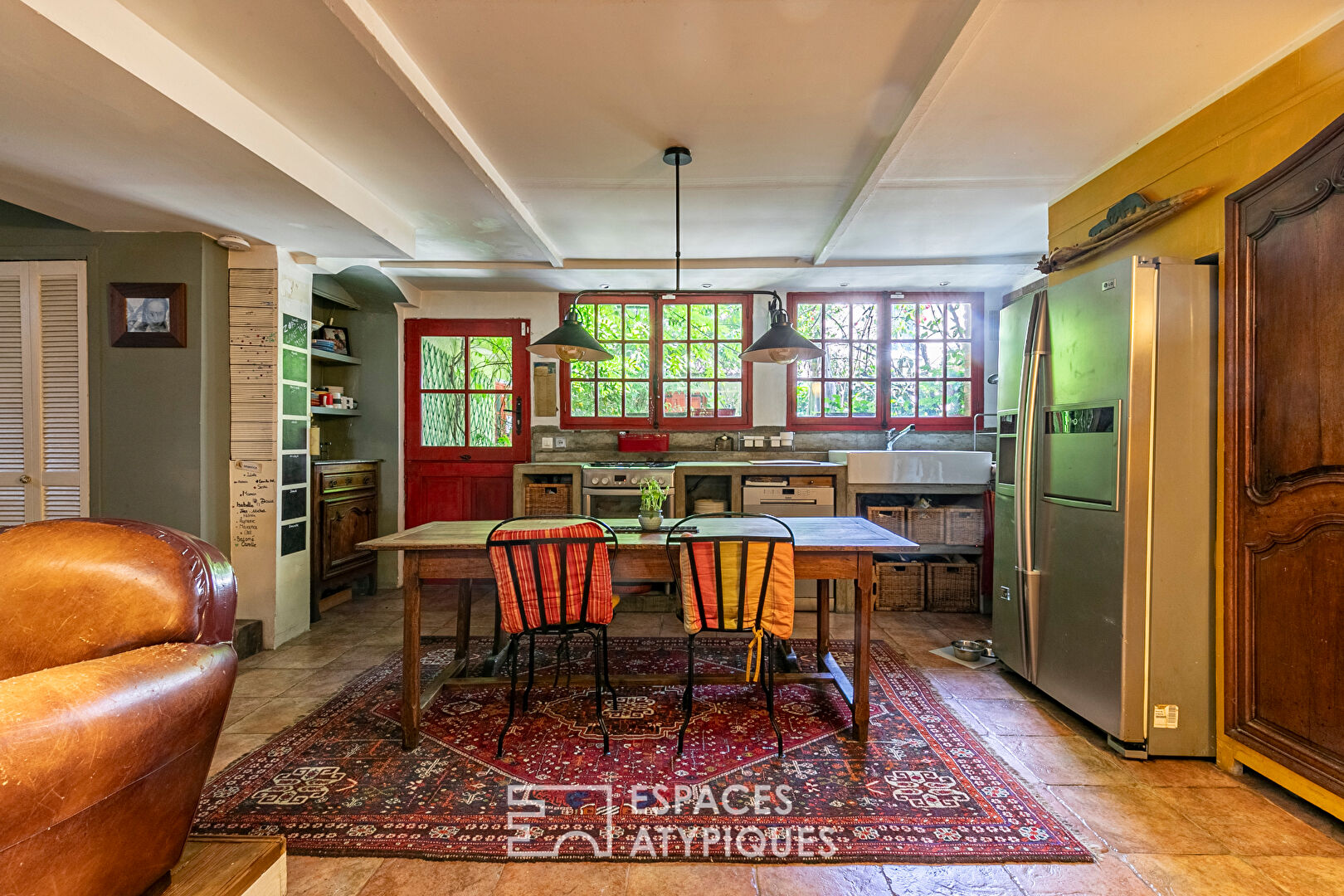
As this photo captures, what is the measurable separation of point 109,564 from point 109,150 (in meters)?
2.11

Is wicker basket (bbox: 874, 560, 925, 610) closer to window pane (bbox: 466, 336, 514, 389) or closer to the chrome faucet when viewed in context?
the chrome faucet

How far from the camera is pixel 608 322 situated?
5301 mm

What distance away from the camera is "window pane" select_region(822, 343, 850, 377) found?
5.27 metres

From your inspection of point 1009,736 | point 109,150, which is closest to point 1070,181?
point 1009,736

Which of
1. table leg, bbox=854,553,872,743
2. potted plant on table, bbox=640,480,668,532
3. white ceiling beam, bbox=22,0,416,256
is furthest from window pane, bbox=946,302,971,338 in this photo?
white ceiling beam, bbox=22,0,416,256

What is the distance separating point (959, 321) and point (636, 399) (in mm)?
2973

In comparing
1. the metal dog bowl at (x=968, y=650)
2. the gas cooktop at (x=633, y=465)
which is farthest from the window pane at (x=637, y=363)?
the metal dog bowl at (x=968, y=650)

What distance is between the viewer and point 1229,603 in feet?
7.20

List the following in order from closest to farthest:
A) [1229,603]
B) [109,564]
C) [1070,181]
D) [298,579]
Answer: [109,564]
[1229,603]
[1070,181]
[298,579]

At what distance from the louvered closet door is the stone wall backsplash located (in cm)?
293

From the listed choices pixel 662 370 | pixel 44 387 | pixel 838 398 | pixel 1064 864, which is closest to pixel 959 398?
pixel 838 398

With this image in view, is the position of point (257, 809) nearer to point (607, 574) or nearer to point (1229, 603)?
point (607, 574)

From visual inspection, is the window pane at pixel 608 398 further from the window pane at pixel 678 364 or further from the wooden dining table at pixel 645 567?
the wooden dining table at pixel 645 567

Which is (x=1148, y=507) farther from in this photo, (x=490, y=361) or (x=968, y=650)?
(x=490, y=361)
